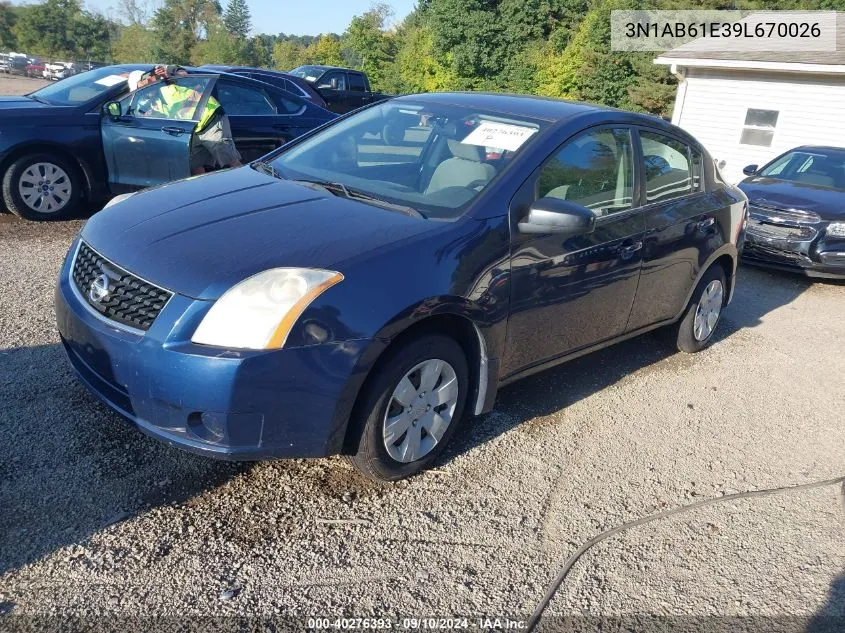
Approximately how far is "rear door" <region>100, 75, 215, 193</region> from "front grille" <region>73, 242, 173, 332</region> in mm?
4297

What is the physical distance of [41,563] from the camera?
2617 millimetres

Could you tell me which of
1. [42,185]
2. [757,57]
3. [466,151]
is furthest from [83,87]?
[757,57]

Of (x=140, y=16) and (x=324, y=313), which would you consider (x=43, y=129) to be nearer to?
(x=324, y=313)

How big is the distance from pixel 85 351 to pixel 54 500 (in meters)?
0.61

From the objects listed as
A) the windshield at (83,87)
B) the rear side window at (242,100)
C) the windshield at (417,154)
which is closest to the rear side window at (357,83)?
the rear side window at (242,100)

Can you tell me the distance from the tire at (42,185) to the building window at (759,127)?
46.1 ft

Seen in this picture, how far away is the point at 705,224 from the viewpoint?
4898 millimetres

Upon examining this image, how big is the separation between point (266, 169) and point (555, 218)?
1719 mm

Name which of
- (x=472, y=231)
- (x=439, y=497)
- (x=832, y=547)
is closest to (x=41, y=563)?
(x=439, y=497)

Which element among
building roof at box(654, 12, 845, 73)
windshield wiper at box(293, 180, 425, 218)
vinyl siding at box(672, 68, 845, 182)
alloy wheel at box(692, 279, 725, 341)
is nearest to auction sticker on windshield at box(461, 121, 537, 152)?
windshield wiper at box(293, 180, 425, 218)

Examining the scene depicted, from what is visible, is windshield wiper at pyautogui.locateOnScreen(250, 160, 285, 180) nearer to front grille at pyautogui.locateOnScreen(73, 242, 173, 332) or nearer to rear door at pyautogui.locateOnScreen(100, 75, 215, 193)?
front grille at pyautogui.locateOnScreen(73, 242, 173, 332)

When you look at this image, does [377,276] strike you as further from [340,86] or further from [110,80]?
[340,86]

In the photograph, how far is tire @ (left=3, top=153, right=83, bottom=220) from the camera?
690 cm

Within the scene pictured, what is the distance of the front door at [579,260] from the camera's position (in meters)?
3.57
